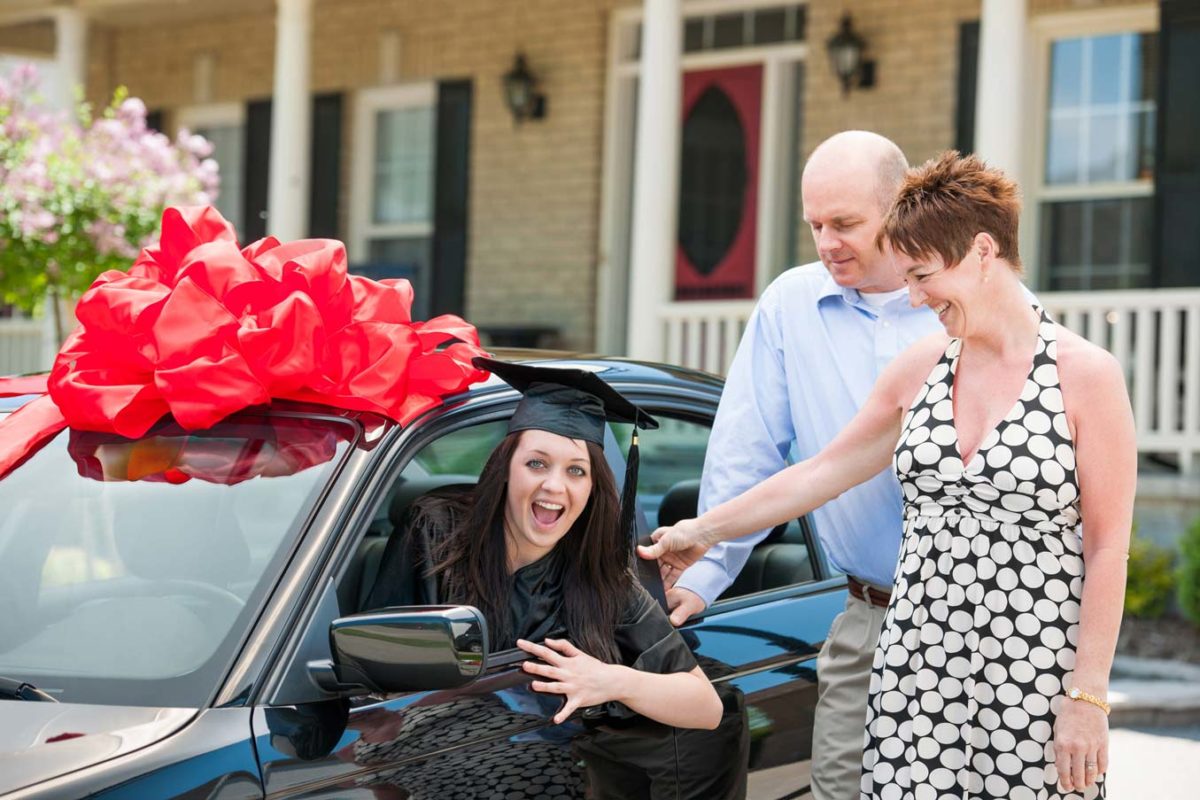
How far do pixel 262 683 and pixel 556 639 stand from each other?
0.62m

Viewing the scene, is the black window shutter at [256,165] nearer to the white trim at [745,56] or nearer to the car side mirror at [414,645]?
the white trim at [745,56]

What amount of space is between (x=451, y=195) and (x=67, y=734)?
11.3 metres

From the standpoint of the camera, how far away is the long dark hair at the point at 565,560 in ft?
9.71

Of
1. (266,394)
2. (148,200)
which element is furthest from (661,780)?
(148,200)

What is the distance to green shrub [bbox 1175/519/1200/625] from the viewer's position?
874 centimetres

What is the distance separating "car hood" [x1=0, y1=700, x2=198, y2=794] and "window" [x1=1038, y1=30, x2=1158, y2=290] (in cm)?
946

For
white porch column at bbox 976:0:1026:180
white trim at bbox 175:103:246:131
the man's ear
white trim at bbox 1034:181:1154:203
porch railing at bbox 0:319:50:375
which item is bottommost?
porch railing at bbox 0:319:50:375

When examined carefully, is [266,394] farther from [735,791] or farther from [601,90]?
[601,90]

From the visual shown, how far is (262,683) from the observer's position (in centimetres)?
256

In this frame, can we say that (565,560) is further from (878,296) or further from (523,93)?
(523,93)

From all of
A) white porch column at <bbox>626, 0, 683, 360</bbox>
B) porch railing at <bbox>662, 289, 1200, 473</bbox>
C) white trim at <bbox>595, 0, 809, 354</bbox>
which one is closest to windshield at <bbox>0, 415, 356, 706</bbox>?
porch railing at <bbox>662, 289, 1200, 473</bbox>

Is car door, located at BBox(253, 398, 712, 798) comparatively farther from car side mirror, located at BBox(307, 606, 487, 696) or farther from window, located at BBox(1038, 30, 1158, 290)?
window, located at BBox(1038, 30, 1158, 290)

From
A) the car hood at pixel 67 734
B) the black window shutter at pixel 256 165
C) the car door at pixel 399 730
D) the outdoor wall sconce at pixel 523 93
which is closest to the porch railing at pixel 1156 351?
the outdoor wall sconce at pixel 523 93

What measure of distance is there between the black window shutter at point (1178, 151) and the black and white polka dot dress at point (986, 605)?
7875mm
